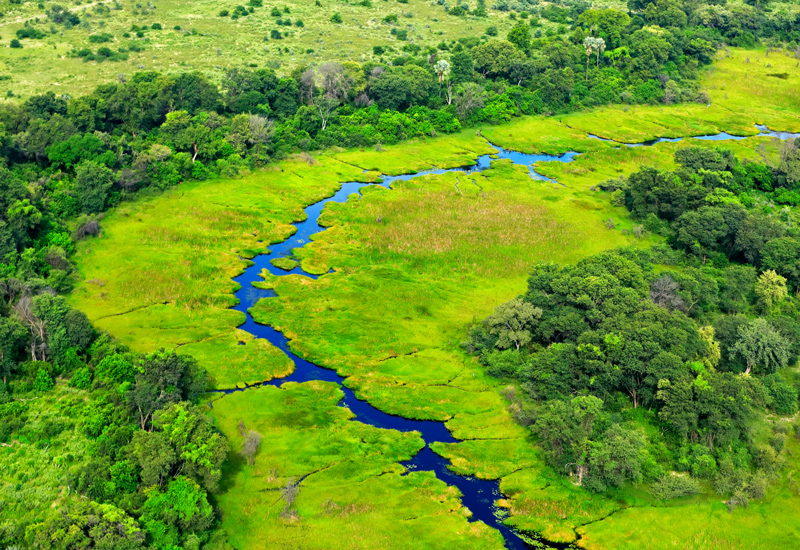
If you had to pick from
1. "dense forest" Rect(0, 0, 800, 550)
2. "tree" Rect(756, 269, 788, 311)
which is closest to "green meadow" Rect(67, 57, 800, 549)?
"dense forest" Rect(0, 0, 800, 550)

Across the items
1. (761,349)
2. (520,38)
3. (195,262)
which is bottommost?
(195,262)

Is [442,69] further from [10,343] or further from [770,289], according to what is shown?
[10,343]

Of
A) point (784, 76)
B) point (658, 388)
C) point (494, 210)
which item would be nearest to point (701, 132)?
point (784, 76)

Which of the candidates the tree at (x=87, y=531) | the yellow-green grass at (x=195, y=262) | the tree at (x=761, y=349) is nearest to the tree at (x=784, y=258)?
the tree at (x=761, y=349)

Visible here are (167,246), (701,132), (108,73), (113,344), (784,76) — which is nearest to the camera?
(113,344)

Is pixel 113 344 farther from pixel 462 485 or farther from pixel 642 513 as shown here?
pixel 642 513

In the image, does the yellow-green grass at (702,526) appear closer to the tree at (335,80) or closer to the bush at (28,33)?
the tree at (335,80)

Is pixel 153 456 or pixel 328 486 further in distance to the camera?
pixel 328 486

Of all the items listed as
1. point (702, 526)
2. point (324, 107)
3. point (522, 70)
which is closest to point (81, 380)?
point (702, 526)
